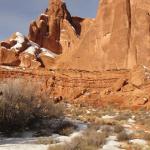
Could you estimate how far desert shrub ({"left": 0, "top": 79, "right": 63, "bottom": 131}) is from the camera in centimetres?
1683

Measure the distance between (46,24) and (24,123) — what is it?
67997mm

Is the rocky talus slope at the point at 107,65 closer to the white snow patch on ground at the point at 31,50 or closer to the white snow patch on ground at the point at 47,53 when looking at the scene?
the white snow patch on ground at the point at 31,50

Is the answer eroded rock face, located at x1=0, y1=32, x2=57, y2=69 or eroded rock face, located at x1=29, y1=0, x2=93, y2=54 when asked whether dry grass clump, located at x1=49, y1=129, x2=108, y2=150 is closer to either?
eroded rock face, located at x1=0, y1=32, x2=57, y2=69

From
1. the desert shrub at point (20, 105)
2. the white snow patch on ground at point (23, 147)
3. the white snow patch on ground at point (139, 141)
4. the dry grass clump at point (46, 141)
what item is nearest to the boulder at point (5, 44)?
the desert shrub at point (20, 105)

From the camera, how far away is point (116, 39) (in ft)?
181

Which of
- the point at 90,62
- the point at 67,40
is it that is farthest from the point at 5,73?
the point at 67,40

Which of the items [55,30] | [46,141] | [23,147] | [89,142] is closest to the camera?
[23,147]

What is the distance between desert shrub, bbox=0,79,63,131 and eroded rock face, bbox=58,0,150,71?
108 feet

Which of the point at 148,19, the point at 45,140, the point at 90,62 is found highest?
the point at 148,19

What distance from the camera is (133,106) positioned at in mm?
40031

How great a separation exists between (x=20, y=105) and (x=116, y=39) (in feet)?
128

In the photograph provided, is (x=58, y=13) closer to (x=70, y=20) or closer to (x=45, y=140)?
(x=70, y=20)

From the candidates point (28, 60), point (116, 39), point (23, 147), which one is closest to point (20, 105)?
point (23, 147)

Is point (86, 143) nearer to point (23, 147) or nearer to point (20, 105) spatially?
point (23, 147)
